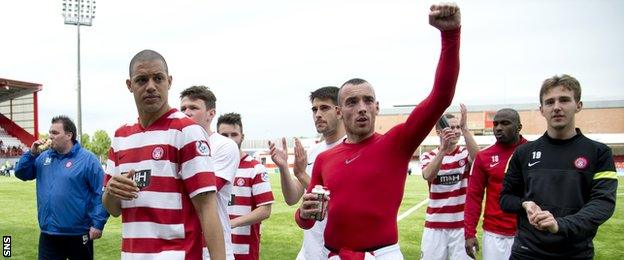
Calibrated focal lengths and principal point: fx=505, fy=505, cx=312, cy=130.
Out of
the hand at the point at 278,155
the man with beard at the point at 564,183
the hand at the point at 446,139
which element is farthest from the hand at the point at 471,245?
the hand at the point at 278,155

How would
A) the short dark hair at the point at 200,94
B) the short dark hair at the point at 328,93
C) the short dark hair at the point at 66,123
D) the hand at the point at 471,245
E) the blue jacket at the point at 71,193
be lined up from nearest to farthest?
the short dark hair at the point at 200,94 → the short dark hair at the point at 328,93 → the hand at the point at 471,245 → the blue jacket at the point at 71,193 → the short dark hair at the point at 66,123

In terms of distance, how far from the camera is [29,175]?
676 cm

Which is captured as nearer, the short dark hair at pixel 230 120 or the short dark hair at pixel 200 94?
the short dark hair at pixel 200 94

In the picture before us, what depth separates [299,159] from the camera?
449 centimetres

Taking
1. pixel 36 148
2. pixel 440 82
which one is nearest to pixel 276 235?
A: pixel 36 148

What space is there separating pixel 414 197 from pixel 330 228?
20904 mm

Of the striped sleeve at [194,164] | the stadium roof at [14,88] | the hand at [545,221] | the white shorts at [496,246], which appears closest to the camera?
the striped sleeve at [194,164]

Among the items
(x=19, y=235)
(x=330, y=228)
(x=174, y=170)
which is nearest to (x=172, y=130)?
(x=174, y=170)

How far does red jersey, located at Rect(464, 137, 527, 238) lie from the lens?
5.25 m

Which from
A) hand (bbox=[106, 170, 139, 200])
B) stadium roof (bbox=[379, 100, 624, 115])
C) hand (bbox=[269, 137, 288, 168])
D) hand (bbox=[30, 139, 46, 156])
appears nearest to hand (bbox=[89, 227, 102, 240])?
hand (bbox=[30, 139, 46, 156])

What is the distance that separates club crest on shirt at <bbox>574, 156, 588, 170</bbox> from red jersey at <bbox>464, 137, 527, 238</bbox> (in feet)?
5.79

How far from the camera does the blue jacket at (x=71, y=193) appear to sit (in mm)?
6125

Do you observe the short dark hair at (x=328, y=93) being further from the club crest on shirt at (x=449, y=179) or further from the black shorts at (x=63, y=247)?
the black shorts at (x=63, y=247)

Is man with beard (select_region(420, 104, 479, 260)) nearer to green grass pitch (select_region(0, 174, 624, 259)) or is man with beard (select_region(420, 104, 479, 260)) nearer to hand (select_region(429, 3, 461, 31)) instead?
green grass pitch (select_region(0, 174, 624, 259))
